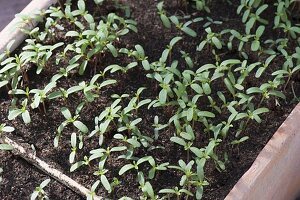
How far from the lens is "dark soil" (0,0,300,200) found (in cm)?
188

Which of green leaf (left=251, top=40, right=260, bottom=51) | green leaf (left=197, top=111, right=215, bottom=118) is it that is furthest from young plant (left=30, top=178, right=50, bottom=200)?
green leaf (left=251, top=40, right=260, bottom=51)

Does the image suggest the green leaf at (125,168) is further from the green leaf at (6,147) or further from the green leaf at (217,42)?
the green leaf at (217,42)

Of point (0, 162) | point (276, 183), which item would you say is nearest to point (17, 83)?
point (0, 162)

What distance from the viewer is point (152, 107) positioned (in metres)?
2.06

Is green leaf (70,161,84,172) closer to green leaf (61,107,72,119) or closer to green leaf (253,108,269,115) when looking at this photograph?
green leaf (61,107,72,119)

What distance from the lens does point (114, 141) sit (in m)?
1.96

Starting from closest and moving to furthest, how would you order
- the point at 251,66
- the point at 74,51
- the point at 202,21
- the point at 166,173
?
the point at 166,173 < the point at 251,66 < the point at 74,51 < the point at 202,21

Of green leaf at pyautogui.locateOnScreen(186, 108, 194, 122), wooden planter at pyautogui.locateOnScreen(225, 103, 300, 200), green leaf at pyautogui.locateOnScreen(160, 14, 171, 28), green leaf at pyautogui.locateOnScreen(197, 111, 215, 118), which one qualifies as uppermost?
green leaf at pyautogui.locateOnScreen(160, 14, 171, 28)

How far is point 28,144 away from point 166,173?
45cm

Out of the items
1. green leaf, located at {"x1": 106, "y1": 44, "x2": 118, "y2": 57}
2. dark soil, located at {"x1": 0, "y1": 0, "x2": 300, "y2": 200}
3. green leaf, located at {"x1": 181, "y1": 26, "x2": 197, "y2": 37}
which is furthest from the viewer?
green leaf, located at {"x1": 181, "y1": 26, "x2": 197, "y2": 37}

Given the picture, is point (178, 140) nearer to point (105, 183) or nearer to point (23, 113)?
point (105, 183)

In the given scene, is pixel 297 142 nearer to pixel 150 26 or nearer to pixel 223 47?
pixel 223 47

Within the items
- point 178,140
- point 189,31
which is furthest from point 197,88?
point 189,31

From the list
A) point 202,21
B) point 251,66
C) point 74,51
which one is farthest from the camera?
point 202,21
